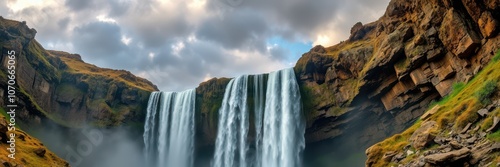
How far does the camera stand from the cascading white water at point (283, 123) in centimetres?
5988

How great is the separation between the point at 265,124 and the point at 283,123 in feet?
12.8

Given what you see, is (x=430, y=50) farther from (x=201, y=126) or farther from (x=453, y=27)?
(x=201, y=126)

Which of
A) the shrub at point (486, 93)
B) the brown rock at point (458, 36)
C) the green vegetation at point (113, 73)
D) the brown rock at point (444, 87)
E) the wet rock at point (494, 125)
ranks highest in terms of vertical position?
the green vegetation at point (113, 73)

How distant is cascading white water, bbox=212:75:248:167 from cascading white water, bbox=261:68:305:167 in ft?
16.4

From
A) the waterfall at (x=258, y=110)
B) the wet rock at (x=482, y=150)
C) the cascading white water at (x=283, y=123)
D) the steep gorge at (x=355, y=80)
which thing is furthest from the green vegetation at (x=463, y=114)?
the waterfall at (x=258, y=110)

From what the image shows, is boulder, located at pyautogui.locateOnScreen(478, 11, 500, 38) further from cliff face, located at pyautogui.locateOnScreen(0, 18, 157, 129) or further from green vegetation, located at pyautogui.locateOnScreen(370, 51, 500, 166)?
cliff face, located at pyautogui.locateOnScreen(0, 18, 157, 129)

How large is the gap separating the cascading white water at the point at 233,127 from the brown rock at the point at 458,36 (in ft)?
124

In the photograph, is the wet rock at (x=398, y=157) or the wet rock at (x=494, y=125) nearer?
the wet rock at (x=494, y=125)

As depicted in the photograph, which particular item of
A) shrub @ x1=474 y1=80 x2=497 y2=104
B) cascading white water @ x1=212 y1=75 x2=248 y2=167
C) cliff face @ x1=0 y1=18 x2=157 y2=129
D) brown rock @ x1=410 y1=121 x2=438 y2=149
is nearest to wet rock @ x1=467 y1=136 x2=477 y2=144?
brown rock @ x1=410 y1=121 x2=438 y2=149

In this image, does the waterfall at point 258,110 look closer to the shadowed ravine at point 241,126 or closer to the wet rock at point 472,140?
the shadowed ravine at point 241,126

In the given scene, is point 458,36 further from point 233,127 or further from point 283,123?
point 233,127

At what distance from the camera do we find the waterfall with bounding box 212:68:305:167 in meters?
60.8

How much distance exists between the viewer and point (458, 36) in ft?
131

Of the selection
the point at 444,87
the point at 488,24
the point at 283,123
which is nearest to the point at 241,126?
the point at 283,123
